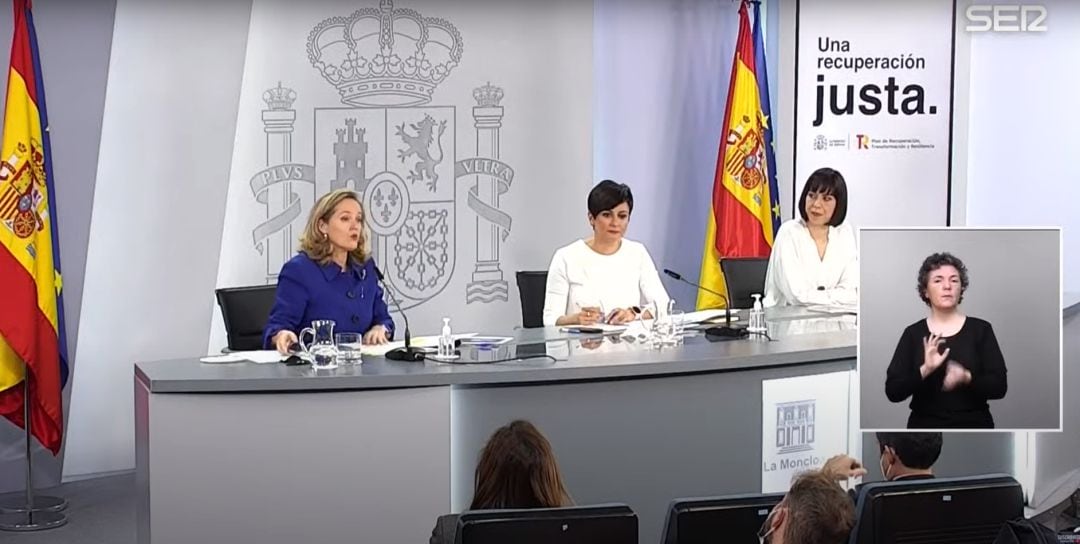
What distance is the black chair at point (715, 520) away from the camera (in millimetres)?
3258

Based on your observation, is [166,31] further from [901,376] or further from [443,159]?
[901,376]

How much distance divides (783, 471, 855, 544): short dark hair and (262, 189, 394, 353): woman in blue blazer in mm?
2627

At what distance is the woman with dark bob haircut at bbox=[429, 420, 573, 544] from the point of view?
10.8 ft

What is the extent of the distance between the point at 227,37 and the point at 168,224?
0.97m

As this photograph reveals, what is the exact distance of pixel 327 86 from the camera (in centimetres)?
710

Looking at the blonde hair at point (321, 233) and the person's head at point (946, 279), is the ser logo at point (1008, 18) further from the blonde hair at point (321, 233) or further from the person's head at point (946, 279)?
the person's head at point (946, 279)

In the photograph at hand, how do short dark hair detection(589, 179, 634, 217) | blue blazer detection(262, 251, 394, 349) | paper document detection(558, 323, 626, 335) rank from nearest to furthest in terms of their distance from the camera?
blue blazer detection(262, 251, 394, 349) < paper document detection(558, 323, 626, 335) < short dark hair detection(589, 179, 634, 217)

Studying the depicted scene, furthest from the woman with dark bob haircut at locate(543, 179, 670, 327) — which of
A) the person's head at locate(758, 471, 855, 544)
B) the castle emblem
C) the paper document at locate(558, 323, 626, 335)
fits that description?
the person's head at locate(758, 471, 855, 544)

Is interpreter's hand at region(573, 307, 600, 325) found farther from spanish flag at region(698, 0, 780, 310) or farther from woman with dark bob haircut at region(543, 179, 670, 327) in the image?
spanish flag at region(698, 0, 780, 310)

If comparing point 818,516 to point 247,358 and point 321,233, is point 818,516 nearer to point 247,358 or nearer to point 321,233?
point 247,358

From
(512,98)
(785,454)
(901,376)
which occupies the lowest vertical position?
(785,454)


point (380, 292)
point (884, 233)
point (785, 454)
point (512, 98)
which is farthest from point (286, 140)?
point (884, 233)

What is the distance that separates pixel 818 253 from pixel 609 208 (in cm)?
110

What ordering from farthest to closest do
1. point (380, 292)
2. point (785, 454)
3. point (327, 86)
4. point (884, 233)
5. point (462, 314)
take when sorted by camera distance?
point (462, 314)
point (327, 86)
point (380, 292)
point (785, 454)
point (884, 233)
